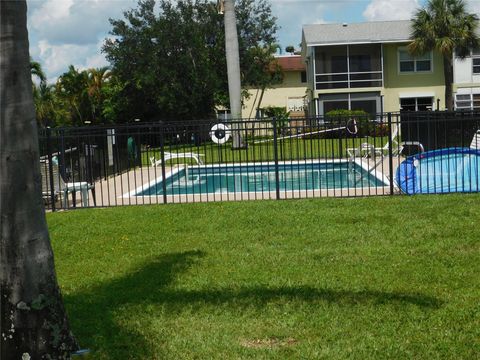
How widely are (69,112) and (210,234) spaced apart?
42461 mm

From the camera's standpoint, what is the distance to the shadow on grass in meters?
5.39

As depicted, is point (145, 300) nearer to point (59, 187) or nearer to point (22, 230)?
point (22, 230)

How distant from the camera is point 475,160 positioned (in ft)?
45.6

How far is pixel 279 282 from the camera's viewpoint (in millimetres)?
6809

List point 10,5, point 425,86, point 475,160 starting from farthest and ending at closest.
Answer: point 425,86 < point 475,160 < point 10,5

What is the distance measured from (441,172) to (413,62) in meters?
32.3

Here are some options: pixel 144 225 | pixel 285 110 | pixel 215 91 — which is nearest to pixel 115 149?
pixel 144 225

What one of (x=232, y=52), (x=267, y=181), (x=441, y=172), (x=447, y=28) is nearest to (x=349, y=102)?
(x=447, y=28)

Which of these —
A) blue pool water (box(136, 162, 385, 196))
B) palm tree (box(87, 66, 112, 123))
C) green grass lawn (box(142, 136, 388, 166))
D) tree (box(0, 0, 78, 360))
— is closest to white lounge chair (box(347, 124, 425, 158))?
green grass lawn (box(142, 136, 388, 166))

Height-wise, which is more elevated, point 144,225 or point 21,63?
point 21,63

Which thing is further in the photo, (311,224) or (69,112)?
(69,112)

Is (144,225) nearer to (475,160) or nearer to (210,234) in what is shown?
(210,234)

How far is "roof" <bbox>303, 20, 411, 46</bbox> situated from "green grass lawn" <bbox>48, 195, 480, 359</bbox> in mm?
32922

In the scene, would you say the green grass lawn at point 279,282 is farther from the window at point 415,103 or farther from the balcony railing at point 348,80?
the window at point 415,103
